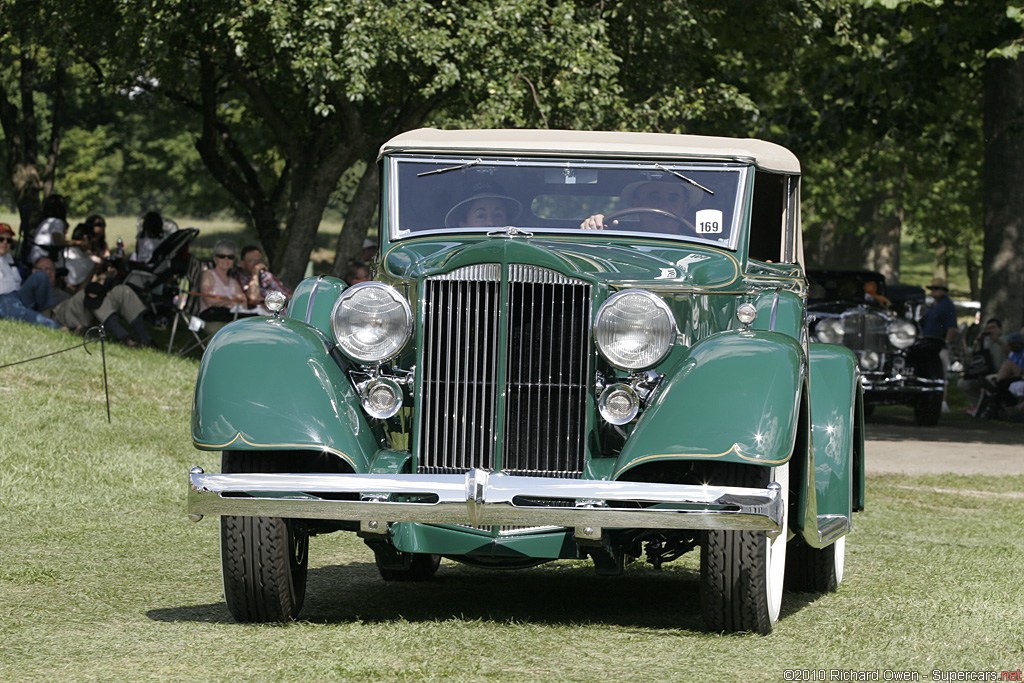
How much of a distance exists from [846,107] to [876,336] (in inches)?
136

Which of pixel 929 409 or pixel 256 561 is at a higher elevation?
pixel 256 561

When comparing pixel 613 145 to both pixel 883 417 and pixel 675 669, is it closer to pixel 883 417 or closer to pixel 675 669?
pixel 675 669

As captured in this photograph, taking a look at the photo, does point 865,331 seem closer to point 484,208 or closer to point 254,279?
point 254,279

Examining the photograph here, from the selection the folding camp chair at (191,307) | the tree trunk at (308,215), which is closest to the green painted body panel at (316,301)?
the folding camp chair at (191,307)

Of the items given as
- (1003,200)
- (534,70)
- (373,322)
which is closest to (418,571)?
(373,322)

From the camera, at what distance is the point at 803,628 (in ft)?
18.9

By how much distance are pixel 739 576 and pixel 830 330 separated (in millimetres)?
12627

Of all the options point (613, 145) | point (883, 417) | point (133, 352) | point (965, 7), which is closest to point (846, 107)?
point (965, 7)

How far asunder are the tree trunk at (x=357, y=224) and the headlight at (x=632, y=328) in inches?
575

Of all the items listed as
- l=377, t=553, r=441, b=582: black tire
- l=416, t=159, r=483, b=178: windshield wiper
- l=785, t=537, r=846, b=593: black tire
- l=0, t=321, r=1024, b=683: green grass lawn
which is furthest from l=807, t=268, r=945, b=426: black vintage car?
l=416, t=159, r=483, b=178: windshield wiper

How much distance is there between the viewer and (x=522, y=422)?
5516 millimetres

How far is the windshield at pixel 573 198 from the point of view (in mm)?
6504

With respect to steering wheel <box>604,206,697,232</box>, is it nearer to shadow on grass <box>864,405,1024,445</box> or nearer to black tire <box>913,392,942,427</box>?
shadow on grass <box>864,405,1024,445</box>

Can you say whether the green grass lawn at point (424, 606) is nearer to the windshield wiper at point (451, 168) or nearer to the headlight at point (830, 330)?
the windshield wiper at point (451, 168)
